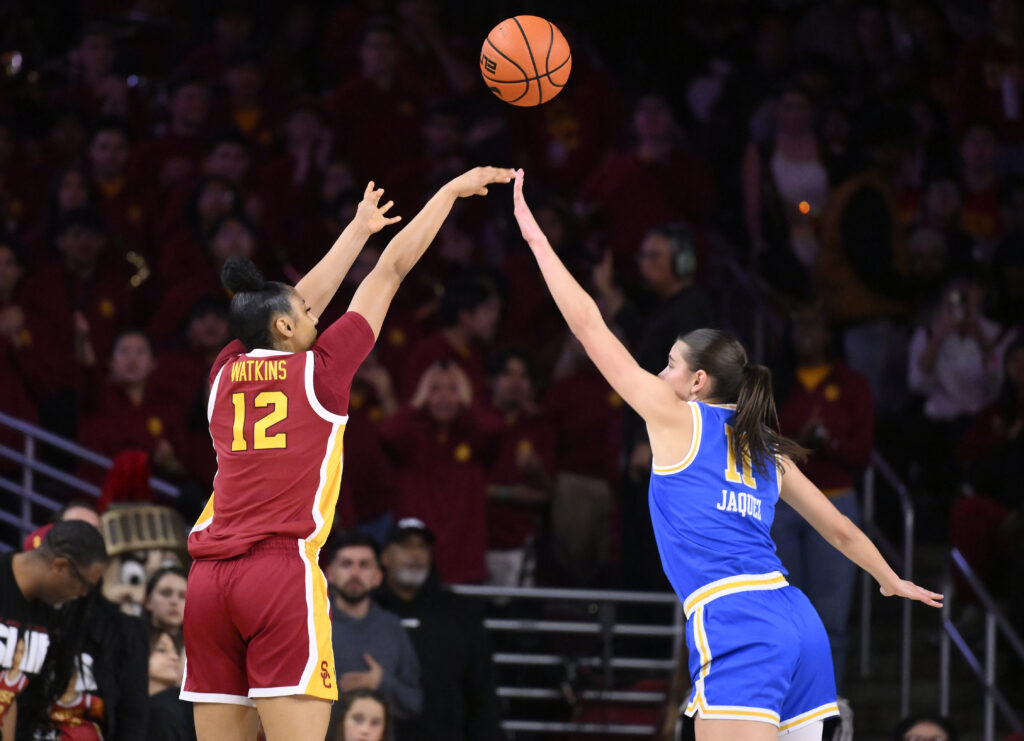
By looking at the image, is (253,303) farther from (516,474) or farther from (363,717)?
(516,474)

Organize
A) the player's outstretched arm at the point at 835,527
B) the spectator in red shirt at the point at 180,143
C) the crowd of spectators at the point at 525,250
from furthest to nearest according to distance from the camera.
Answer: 1. the spectator in red shirt at the point at 180,143
2. the crowd of spectators at the point at 525,250
3. the player's outstretched arm at the point at 835,527

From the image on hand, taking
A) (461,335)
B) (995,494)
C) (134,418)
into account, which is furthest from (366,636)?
(995,494)

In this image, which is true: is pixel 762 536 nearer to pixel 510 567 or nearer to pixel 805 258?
pixel 510 567

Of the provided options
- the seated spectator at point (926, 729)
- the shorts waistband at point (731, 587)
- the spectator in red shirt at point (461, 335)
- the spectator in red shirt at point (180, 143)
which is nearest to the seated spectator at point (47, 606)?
the shorts waistband at point (731, 587)

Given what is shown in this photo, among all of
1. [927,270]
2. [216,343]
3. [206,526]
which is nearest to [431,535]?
[216,343]

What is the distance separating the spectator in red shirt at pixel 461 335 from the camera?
10414 millimetres

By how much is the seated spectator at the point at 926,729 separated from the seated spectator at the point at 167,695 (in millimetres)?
3514

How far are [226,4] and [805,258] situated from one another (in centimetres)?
589

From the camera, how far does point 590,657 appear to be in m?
9.74

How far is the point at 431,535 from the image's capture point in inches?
361

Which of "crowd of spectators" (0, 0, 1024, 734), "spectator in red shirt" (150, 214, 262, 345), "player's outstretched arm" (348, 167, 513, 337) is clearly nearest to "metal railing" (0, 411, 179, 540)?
"crowd of spectators" (0, 0, 1024, 734)

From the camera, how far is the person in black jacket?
29.6 feet

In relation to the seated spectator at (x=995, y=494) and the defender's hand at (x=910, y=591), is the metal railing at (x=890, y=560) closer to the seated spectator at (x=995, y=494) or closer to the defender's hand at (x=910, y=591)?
the seated spectator at (x=995, y=494)

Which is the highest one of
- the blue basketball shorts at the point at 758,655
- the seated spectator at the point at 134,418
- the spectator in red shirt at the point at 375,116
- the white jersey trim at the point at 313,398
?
the spectator in red shirt at the point at 375,116
